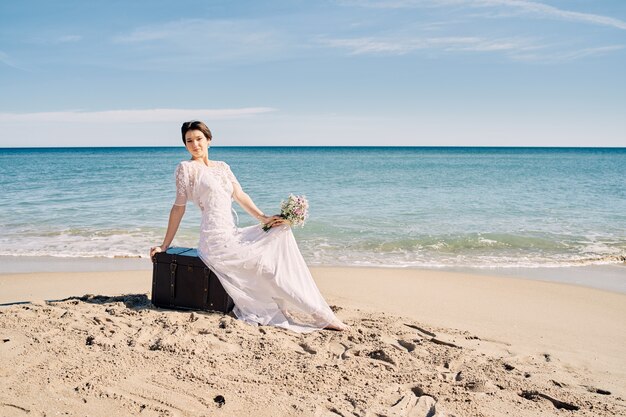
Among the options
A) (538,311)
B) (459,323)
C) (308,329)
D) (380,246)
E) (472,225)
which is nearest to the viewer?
(308,329)

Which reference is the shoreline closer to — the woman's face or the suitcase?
the suitcase

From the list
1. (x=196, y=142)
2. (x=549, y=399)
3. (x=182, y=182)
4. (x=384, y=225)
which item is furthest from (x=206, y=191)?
(x=384, y=225)

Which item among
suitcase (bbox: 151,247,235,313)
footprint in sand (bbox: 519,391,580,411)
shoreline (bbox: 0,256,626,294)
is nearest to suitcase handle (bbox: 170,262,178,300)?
suitcase (bbox: 151,247,235,313)

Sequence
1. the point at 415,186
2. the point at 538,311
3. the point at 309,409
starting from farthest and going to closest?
the point at 415,186, the point at 538,311, the point at 309,409

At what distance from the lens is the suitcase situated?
5.16m

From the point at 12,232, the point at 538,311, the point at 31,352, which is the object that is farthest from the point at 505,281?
the point at 12,232

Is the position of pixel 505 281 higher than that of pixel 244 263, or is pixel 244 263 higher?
pixel 244 263

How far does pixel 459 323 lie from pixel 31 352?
4.33 meters

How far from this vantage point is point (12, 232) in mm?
11867

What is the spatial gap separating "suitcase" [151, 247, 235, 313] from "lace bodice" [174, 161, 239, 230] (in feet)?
1.56

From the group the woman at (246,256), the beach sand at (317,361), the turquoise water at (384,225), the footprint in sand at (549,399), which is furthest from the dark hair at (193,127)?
the turquoise water at (384,225)

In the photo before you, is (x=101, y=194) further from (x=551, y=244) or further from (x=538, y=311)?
(x=538, y=311)

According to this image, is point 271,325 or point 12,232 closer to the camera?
point 271,325

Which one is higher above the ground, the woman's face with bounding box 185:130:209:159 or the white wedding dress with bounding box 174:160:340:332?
the woman's face with bounding box 185:130:209:159
